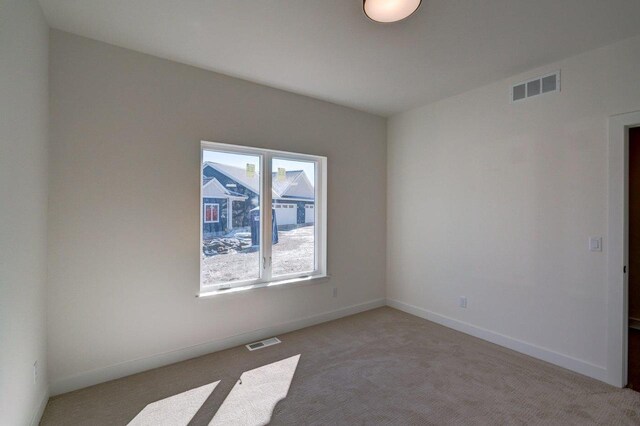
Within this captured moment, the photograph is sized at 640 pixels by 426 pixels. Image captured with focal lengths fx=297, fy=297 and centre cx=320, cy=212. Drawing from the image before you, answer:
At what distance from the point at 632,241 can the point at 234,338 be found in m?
5.01

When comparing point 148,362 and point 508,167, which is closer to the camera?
point 148,362

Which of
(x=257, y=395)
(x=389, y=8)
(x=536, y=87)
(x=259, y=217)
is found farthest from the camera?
(x=259, y=217)

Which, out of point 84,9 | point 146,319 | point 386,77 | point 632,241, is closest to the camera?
point 84,9

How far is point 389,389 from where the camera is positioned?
2.41 meters

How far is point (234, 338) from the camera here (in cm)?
316

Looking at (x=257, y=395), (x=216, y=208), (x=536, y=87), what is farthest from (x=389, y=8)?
(x=257, y=395)

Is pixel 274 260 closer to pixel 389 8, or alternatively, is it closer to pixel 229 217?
pixel 229 217

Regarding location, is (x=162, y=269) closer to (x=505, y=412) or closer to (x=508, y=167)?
(x=505, y=412)

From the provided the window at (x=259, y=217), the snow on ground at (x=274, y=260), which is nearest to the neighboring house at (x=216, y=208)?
the window at (x=259, y=217)

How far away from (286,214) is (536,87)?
2.98 metres

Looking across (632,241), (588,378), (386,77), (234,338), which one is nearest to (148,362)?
(234,338)

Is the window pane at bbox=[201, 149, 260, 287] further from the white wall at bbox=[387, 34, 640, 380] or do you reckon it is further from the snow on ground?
the white wall at bbox=[387, 34, 640, 380]

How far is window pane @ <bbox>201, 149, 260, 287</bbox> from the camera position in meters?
3.13

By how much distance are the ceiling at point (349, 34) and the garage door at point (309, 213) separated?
1540 mm
